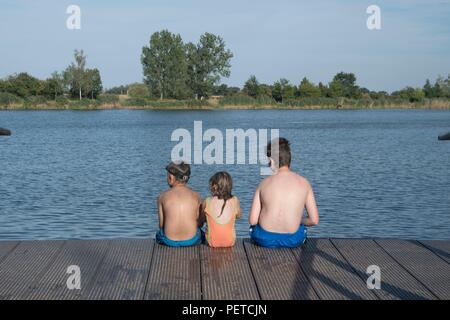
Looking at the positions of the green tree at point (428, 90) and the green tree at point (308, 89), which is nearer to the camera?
the green tree at point (308, 89)

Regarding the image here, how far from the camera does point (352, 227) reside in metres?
13.4

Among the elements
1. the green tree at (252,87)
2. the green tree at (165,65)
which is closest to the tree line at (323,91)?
the green tree at (252,87)

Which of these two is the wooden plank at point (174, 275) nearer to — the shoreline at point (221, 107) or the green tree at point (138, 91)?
the shoreline at point (221, 107)

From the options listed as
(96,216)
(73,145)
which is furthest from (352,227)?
(73,145)

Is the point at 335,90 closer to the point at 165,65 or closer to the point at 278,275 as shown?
the point at 165,65

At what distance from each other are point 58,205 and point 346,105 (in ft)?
245

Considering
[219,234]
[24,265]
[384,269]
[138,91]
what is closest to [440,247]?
[384,269]

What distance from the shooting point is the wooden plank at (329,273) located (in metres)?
4.96

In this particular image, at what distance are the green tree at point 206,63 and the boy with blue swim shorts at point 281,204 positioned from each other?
3466 inches

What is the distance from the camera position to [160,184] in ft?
69.0

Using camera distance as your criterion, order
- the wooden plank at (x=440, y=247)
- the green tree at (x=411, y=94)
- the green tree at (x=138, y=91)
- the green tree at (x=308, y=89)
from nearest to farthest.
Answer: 1. the wooden plank at (x=440, y=247)
2. the green tree at (x=411, y=94)
3. the green tree at (x=308, y=89)
4. the green tree at (x=138, y=91)

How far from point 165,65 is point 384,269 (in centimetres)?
8804

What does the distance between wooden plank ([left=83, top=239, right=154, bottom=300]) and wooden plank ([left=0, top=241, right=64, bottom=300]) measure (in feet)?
1.51
